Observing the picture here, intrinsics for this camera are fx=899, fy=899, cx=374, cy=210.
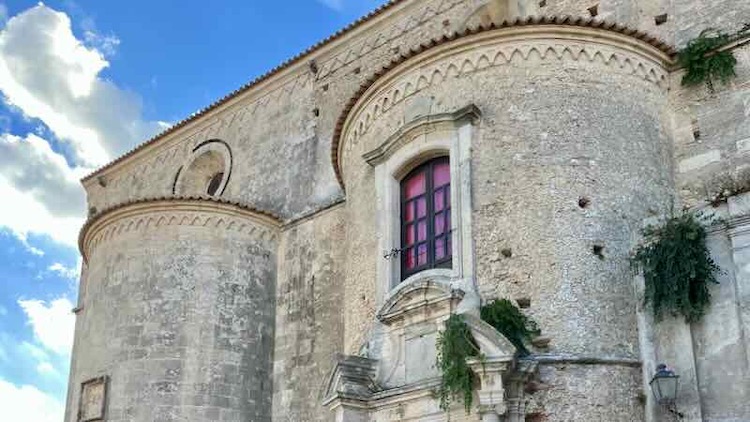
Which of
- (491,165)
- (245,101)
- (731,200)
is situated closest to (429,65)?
(491,165)

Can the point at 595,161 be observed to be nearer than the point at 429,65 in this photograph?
Yes

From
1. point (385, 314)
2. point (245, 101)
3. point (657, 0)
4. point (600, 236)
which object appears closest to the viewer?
point (600, 236)

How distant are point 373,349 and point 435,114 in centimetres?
326

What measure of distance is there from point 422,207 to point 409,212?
0.83 feet

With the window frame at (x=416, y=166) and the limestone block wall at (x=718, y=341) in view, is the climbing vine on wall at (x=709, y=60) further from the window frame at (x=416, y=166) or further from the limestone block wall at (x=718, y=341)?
the window frame at (x=416, y=166)

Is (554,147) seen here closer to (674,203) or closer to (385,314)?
(674,203)

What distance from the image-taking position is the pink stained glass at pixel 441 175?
12.2m

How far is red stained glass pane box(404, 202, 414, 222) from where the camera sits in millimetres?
12578

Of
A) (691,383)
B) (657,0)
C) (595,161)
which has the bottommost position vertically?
(691,383)

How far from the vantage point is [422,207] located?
12.5 meters

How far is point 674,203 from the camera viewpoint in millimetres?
11758

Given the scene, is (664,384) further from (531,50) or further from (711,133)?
(531,50)

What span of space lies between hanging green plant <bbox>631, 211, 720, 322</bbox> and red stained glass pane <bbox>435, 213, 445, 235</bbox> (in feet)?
8.84

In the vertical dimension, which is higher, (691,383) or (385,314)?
(385,314)
